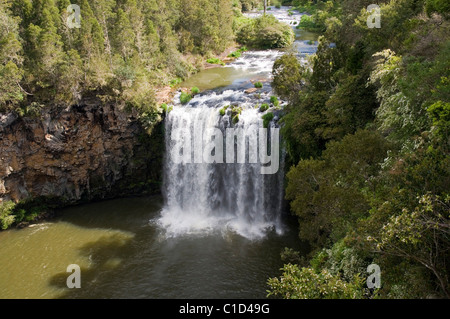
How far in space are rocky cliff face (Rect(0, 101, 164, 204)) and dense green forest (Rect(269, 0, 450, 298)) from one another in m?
12.3

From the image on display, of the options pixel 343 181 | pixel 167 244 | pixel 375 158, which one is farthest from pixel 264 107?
pixel 375 158

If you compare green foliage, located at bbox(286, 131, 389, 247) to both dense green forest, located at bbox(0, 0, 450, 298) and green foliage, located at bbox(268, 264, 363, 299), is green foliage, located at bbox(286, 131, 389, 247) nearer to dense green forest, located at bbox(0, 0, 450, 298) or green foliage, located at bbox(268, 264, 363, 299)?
dense green forest, located at bbox(0, 0, 450, 298)

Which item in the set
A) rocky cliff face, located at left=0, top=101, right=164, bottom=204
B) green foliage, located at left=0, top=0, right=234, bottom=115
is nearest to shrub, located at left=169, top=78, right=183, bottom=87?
green foliage, located at left=0, top=0, right=234, bottom=115

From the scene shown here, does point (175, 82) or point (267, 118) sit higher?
point (175, 82)

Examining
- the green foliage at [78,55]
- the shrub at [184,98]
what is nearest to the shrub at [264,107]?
the shrub at [184,98]

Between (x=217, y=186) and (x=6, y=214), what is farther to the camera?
(x=217, y=186)

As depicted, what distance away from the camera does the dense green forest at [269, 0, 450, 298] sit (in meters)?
9.32

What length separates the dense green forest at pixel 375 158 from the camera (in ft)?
30.6

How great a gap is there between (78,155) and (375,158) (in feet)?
71.7

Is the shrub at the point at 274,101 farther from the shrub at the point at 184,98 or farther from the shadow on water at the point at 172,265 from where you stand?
the shadow on water at the point at 172,265

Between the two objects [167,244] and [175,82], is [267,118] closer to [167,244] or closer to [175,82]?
[167,244]

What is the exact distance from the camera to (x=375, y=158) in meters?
13.3

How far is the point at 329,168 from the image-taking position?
1516 centimetres
